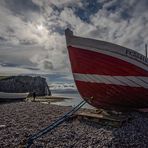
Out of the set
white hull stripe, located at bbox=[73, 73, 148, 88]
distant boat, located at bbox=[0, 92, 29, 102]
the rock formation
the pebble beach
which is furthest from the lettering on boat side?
the rock formation

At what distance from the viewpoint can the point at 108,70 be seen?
37.1ft

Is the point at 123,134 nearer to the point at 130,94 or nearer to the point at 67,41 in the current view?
the point at 130,94

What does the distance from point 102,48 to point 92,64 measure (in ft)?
3.28

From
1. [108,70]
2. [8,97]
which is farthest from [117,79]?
[8,97]

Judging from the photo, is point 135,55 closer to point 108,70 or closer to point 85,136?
point 108,70

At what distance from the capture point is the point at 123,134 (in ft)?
28.3

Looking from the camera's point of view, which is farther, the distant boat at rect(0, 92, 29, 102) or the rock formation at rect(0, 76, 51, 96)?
the rock formation at rect(0, 76, 51, 96)

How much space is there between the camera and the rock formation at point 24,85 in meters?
101

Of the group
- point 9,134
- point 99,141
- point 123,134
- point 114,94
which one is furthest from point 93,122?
point 9,134

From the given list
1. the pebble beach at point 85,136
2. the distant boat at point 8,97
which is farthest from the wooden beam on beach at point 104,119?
the distant boat at point 8,97

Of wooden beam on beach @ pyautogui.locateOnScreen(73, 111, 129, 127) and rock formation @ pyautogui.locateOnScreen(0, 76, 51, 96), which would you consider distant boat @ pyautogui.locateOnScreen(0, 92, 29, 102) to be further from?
rock formation @ pyautogui.locateOnScreen(0, 76, 51, 96)

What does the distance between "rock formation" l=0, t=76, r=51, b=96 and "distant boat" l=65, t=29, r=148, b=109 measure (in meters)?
91.2

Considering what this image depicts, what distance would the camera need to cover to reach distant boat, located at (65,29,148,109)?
448 inches

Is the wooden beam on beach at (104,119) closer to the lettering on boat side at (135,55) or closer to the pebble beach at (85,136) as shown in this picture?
the pebble beach at (85,136)
